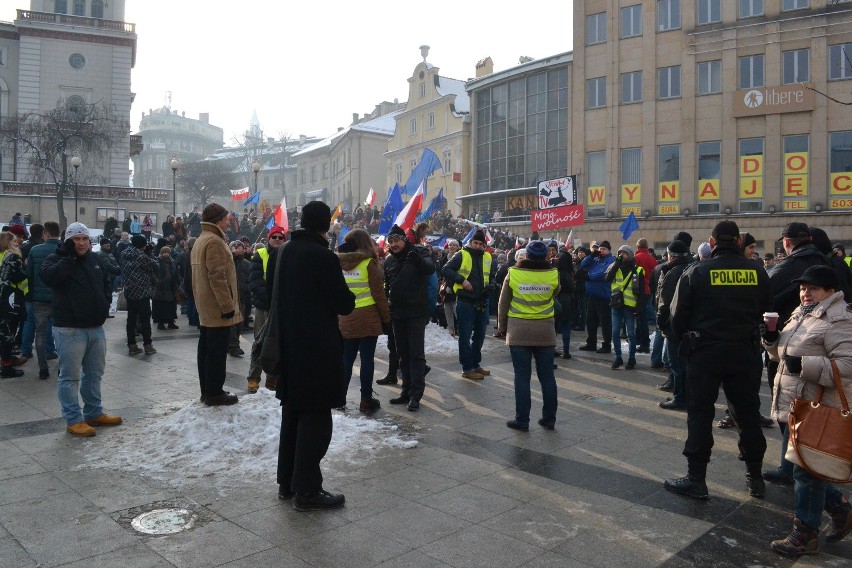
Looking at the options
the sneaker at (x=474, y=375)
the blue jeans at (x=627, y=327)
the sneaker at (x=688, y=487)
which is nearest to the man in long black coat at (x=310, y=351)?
the sneaker at (x=688, y=487)

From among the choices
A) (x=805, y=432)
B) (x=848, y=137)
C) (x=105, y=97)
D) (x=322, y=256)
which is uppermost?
(x=105, y=97)

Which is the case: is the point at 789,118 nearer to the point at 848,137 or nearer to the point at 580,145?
the point at 848,137

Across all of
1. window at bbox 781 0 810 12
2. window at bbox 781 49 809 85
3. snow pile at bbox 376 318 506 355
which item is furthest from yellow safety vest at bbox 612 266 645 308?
window at bbox 781 0 810 12

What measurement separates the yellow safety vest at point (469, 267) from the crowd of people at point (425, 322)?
4 cm

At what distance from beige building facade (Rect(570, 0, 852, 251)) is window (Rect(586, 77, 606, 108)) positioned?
0.06 metres

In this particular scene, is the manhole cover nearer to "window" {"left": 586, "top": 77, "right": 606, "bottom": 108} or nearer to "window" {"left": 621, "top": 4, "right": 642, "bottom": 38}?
"window" {"left": 586, "top": 77, "right": 606, "bottom": 108}

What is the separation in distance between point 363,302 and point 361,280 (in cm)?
26

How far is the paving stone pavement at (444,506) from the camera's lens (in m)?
4.04

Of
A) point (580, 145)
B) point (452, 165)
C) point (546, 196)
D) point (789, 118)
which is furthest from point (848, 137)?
point (452, 165)

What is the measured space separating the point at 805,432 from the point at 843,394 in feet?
1.03

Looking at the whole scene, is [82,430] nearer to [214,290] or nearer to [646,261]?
[214,290]

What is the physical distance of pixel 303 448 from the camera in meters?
4.80

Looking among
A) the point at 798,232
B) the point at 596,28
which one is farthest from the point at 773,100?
the point at 798,232

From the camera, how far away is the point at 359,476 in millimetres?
5449
